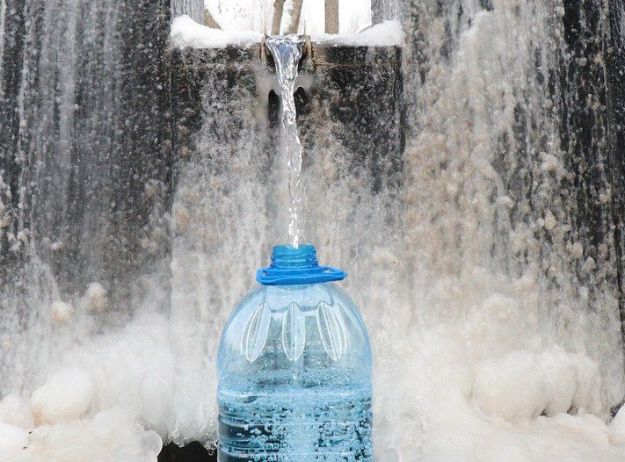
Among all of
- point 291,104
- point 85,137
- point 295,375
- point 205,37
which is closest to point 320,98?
point 291,104

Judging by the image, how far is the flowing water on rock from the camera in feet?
5.53

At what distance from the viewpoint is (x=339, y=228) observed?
5.93 ft

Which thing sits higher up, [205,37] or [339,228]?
[205,37]

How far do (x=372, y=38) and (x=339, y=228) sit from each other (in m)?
0.60

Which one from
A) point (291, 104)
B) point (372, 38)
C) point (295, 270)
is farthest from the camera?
point (372, 38)

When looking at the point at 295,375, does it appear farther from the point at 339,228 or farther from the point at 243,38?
the point at 243,38

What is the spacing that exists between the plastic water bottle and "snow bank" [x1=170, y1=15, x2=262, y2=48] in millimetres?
791

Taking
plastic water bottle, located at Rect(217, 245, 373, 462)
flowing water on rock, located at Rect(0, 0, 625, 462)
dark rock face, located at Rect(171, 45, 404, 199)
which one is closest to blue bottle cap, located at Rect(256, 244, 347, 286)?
plastic water bottle, located at Rect(217, 245, 373, 462)

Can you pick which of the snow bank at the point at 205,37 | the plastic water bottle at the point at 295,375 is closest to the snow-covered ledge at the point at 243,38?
the snow bank at the point at 205,37

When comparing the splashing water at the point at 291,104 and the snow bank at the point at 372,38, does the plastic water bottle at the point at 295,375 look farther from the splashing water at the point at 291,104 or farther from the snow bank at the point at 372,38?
the snow bank at the point at 372,38

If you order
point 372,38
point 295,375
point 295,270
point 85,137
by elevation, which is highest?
point 372,38

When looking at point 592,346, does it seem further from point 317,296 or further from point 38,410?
point 38,410

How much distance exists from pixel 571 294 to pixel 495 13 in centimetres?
87

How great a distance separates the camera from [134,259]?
1.77 meters
